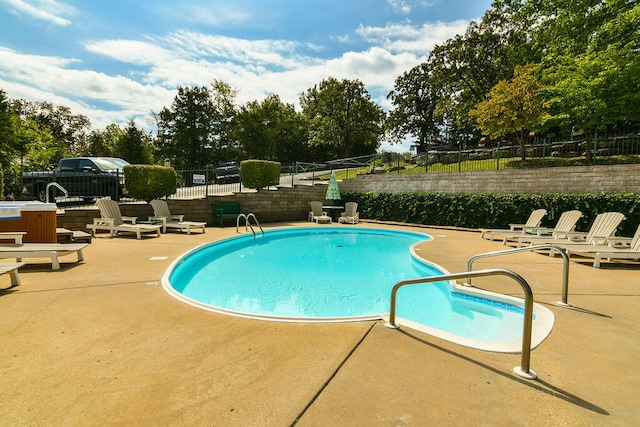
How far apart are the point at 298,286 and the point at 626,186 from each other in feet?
43.6

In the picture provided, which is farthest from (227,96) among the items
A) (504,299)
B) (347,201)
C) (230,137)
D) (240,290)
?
(504,299)

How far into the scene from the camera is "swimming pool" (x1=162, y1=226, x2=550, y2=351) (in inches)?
177

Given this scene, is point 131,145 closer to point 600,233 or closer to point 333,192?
point 333,192

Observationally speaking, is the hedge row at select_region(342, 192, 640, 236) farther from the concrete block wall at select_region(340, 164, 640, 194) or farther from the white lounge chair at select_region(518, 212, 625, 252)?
the white lounge chair at select_region(518, 212, 625, 252)

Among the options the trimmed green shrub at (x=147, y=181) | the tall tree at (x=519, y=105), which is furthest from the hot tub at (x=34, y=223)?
the tall tree at (x=519, y=105)

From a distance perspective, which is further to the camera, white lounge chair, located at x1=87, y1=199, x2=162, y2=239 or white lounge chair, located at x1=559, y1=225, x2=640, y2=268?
white lounge chair, located at x1=87, y1=199, x2=162, y2=239

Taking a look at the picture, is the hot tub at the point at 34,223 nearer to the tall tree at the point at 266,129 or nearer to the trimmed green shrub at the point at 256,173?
the trimmed green shrub at the point at 256,173

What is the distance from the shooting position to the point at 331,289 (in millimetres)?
6387

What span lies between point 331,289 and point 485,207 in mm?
10325

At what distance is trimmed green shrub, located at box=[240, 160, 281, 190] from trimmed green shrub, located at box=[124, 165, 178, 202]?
3459mm

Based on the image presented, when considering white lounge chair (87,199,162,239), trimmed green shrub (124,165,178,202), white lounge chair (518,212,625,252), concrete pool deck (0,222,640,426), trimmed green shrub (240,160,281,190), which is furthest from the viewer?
trimmed green shrub (240,160,281,190)

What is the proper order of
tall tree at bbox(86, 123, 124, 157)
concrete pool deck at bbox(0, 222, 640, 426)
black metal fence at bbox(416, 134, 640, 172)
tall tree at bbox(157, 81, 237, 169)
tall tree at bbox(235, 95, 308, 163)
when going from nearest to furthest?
concrete pool deck at bbox(0, 222, 640, 426) → black metal fence at bbox(416, 134, 640, 172) → tall tree at bbox(157, 81, 237, 169) → tall tree at bbox(235, 95, 308, 163) → tall tree at bbox(86, 123, 124, 157)

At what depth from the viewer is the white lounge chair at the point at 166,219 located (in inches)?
451

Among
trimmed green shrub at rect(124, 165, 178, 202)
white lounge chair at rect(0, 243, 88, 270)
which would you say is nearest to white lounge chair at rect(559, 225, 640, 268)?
white lounge chair at rect(0, 243, 88, 270)
